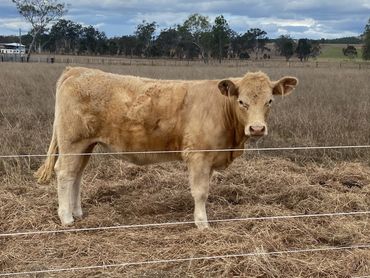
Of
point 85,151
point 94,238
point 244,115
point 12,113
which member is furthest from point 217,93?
point 12,113

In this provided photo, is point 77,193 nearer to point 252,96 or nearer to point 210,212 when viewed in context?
point 210,212

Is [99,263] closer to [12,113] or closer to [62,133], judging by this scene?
[62,133]

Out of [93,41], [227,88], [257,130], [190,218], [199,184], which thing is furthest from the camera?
[93,41]

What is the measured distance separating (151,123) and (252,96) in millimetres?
1214

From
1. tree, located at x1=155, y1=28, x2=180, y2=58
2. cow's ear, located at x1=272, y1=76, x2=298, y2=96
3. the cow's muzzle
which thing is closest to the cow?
cow's ear, located at x1=272, y1=76, x2=298, y2=96

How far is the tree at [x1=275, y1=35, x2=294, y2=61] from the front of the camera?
88312 mm

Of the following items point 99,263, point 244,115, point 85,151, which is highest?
point 244,115

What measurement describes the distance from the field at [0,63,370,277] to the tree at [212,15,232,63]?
72750 millimetres

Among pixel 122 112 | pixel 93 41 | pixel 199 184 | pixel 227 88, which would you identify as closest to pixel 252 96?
pixel 227 88

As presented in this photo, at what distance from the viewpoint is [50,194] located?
21.9 feet

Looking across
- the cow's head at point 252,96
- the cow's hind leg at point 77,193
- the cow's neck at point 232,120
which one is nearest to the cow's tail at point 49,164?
the cow's hind leg at point 77,193

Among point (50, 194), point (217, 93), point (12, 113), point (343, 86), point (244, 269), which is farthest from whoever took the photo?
point (343, 86)

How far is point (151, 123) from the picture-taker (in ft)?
19.0

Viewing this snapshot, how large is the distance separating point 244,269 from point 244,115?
1721 millimetres
